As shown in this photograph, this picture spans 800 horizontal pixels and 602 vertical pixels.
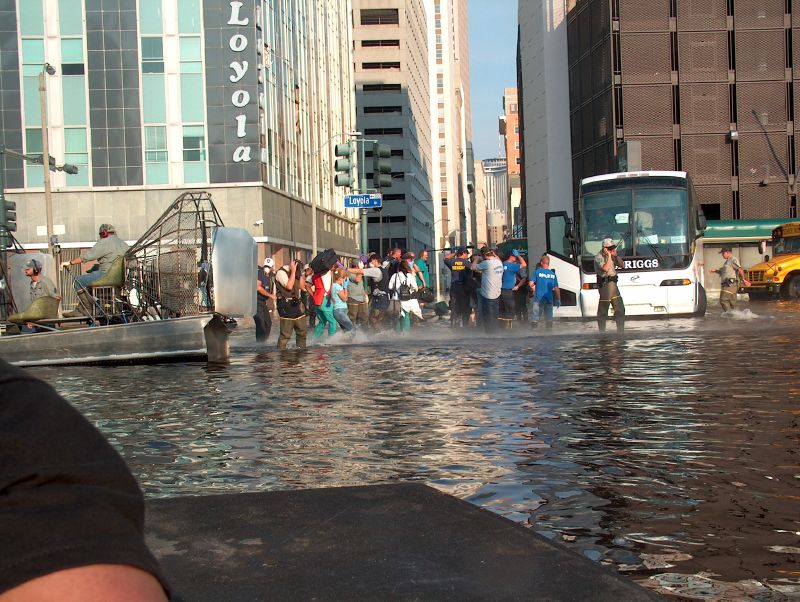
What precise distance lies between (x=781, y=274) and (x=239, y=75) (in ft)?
72.8

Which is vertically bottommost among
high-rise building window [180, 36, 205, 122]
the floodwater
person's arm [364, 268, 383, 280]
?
the floodwater

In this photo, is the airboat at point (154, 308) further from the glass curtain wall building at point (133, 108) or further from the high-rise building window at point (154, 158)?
the high-rise building window at point (154, 158)

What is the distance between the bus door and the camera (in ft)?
91.4

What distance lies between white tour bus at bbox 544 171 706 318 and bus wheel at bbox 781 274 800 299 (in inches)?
571

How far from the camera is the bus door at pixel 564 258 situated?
27859mm

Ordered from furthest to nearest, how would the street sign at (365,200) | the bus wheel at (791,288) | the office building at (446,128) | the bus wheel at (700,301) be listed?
the office building at (446,128)
the bus wheel at (791,288)
the street sign at (365,200)
the bus wheel at (700,301)

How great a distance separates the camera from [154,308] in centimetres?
1769

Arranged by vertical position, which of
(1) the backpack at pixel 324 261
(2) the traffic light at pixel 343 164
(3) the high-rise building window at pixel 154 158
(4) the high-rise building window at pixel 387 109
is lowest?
(1) the backpack at pixel 324 261

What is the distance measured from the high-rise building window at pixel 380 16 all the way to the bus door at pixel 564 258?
104 metres

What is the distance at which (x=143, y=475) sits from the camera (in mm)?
7230

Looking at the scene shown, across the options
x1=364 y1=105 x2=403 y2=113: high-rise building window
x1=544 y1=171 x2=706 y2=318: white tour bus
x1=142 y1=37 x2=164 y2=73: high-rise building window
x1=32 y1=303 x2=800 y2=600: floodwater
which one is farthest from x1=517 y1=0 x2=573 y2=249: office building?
x1=32 y1=303 x2=800 y2=600: floodwater

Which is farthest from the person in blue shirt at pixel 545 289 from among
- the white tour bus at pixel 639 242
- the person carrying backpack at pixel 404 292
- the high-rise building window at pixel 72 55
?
the high-rise building window at pixel 72 55

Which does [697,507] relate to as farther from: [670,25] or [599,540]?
[670,25]

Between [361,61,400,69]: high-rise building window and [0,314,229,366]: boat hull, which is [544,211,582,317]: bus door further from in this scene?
[361,61,400,69]: high-rise building window
